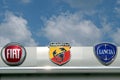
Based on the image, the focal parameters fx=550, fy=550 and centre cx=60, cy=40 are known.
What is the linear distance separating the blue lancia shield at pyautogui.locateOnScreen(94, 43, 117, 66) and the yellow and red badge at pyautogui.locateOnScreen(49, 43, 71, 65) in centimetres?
157

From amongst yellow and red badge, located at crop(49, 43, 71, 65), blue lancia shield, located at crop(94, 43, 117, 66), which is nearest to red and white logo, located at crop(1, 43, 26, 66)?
yellow and red badge, located at crop(49, 43, 71, 65)

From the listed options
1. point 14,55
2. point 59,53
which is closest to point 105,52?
point 59,53

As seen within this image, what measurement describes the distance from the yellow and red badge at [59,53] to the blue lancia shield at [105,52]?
157cm

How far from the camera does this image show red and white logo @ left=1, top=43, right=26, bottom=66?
97.1 ft

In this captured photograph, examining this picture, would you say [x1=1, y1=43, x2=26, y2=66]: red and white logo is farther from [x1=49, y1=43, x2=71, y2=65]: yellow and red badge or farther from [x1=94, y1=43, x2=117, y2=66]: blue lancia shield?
[x1=94, y1=43, x2=117, y2=66]: blue lancia shield

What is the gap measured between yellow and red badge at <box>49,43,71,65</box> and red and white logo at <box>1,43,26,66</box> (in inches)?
59.7

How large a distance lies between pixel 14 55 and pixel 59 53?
2442mm

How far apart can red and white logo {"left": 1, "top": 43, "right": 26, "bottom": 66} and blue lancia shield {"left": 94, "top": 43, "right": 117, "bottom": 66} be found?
13.1ft

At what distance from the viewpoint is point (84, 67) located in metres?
29.3

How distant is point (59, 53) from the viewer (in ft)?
98.1

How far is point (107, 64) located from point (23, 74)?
4572 millimetres

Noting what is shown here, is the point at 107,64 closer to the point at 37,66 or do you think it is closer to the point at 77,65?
the point at 77,65

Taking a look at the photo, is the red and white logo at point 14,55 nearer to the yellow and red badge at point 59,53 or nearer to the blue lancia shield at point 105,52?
the yellow and red badge at point 59,53

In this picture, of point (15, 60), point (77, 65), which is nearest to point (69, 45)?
point (77, 65)
